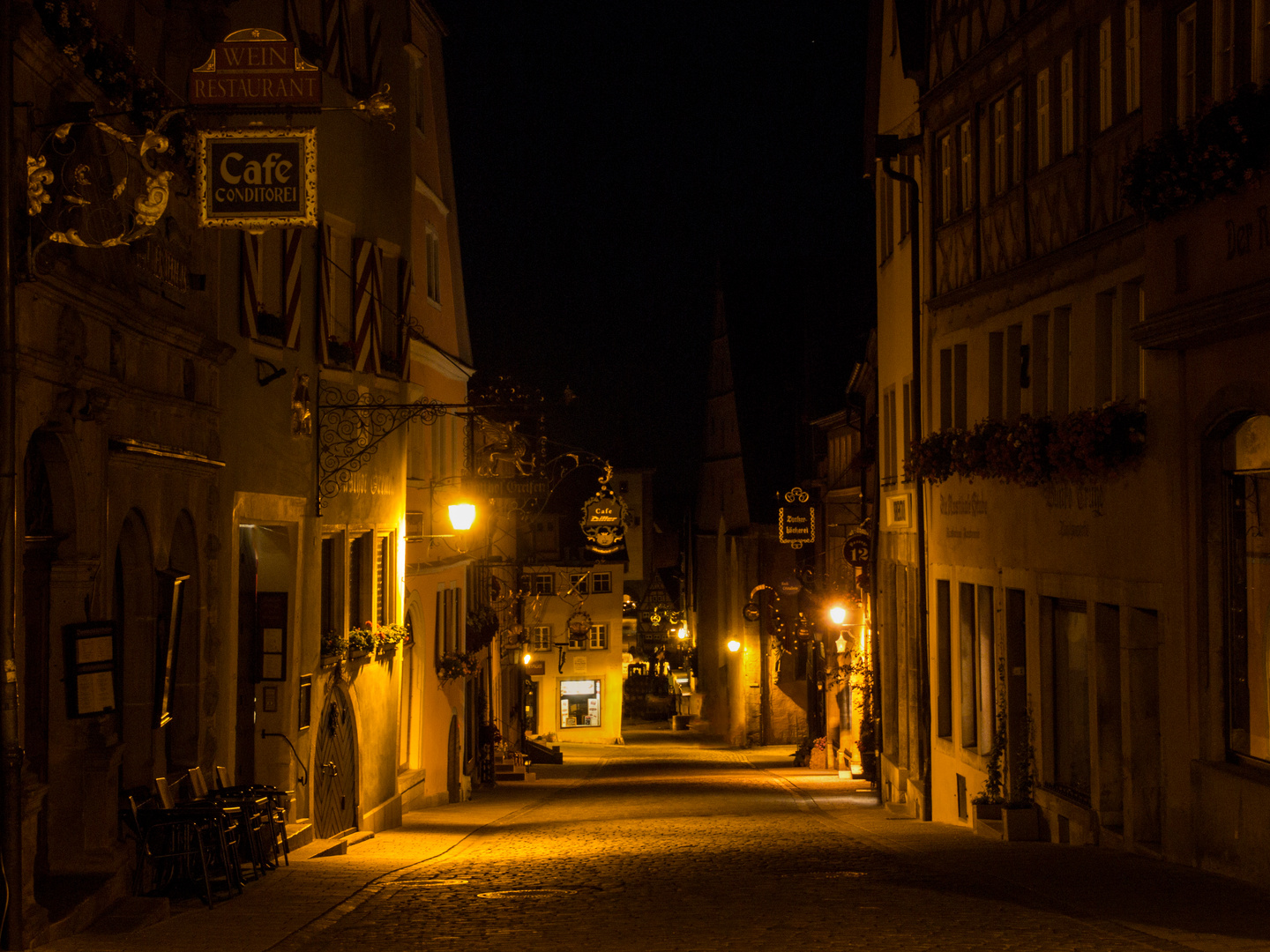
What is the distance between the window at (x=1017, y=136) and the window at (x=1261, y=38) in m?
5.27

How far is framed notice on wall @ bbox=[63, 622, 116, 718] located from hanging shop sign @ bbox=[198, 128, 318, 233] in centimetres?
279

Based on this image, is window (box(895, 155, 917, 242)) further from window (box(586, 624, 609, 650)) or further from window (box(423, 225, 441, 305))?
window (box(586, 624, 609, 650))

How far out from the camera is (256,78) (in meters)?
9.80

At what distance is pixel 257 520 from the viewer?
13.6m

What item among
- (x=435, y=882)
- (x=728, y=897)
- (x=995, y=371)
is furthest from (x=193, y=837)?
(x=995, y=371)

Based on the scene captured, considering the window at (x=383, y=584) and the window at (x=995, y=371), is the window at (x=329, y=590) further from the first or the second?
the window at (x=995, y=371)

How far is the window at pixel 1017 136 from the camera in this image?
1519cm

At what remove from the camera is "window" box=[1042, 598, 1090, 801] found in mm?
13656

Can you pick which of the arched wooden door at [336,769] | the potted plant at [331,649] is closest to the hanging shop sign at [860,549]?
the arched wooden door at [336,769]

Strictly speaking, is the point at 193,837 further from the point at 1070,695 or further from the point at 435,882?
the point at 1070,695

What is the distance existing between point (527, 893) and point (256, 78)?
589 cm

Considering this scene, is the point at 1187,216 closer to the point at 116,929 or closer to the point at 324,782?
the point at 116,929

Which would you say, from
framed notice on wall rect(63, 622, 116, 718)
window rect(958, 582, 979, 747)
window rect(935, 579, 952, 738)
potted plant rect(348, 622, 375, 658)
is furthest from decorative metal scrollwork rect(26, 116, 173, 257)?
window rect(935, 579, 952, 738)

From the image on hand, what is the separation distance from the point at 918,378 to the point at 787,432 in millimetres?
28467
